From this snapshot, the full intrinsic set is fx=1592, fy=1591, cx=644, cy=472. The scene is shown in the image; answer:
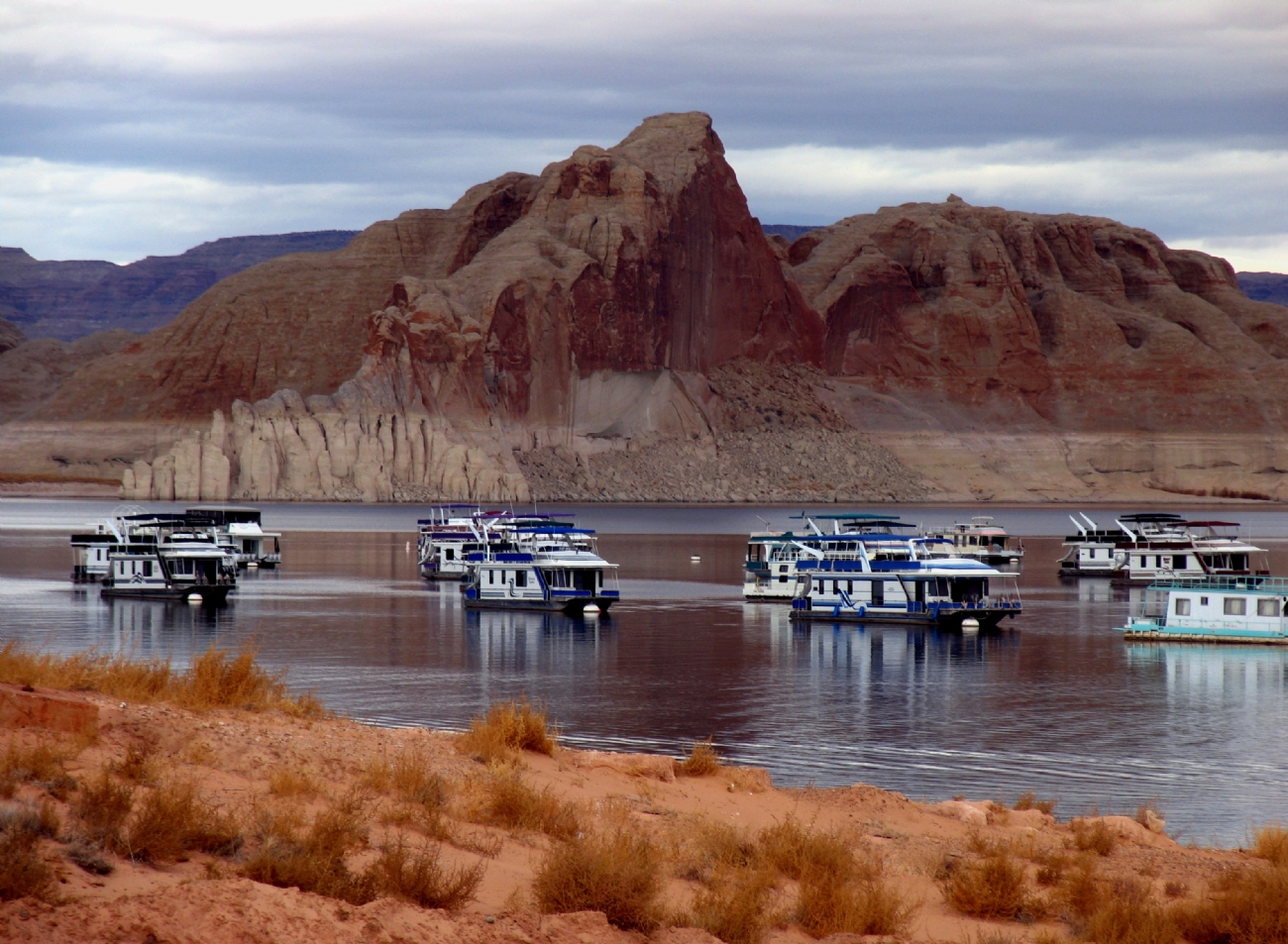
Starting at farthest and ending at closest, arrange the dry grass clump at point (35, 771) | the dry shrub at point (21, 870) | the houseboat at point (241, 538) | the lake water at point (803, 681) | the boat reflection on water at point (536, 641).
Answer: the houseboat at point (241, 538), the boat reflection on water at point (536, 641), the lake water at point (803, 681), the dry grass clump at point (35, 771), the dry shrub at point (21, 870)

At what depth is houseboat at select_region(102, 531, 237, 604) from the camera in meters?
68.6

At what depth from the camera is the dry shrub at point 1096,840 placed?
18.6 meters

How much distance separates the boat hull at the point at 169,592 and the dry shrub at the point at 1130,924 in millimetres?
57959

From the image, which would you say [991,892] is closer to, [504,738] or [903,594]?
[504,738]

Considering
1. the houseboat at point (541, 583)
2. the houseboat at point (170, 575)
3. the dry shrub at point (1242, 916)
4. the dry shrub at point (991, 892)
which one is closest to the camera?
the dry shrub at point (1242, 916)

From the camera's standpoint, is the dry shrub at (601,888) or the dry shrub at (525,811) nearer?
the dry shrub at (601,888)

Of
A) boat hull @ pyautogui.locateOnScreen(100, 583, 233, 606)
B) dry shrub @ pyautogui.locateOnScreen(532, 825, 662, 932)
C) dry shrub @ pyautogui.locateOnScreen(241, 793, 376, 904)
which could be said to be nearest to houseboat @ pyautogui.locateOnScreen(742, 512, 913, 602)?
boat hull @ pyautogui.locateOnScreen(100, 583, 233, 606)

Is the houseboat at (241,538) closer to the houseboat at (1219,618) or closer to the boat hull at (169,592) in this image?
the boat hull at (169,592)

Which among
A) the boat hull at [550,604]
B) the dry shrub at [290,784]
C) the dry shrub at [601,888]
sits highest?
the dry shrub at [290,784]

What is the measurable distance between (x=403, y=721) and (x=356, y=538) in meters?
100

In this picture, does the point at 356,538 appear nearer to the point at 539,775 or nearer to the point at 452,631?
the point at 452,631

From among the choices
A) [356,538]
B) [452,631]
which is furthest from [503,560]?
[356,538]

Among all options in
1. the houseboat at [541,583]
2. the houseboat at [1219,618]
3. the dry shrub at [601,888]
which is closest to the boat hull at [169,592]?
the houseboat at [541,583]

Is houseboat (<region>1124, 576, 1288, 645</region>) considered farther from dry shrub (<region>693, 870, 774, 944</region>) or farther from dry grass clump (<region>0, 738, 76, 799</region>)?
dry grass clump (<region>0, 738, 76, 799</region>)
